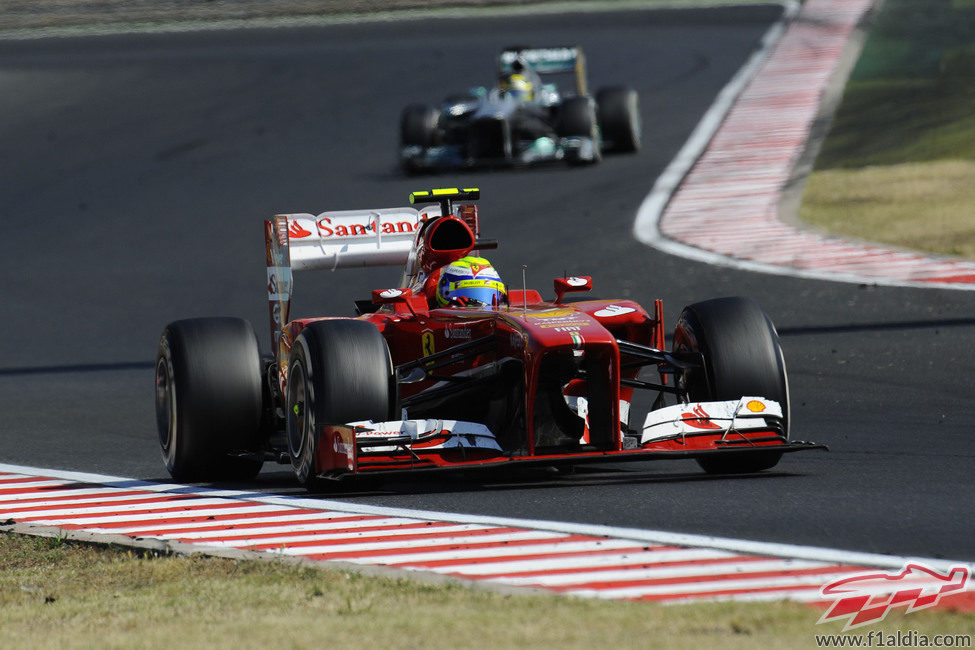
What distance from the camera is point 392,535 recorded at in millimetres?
7465

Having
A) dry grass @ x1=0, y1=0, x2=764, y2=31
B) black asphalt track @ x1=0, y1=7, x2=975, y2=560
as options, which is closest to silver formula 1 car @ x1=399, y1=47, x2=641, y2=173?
black asphalt track @ x1=0, y1=7, x2=975, y2=560

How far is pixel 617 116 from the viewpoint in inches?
1007

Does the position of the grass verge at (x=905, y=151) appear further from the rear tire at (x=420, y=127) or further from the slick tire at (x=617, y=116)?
the rear tire at (x=420, y=127)

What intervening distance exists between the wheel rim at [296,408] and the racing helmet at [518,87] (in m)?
16.4

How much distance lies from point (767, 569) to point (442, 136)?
1946 centimetres

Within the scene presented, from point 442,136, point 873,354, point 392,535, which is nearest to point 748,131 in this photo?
point 442,136

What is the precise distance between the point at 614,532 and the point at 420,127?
60.2 feet

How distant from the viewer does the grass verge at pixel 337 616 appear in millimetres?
5418

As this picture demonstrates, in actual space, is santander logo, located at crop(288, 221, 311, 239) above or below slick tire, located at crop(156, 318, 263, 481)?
above

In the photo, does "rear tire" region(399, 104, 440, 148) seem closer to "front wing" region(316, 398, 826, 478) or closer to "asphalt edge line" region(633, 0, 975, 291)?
"asphalt edge line" region(633, 0, 975, 291)

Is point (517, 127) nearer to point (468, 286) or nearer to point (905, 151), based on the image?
point (905, 151)

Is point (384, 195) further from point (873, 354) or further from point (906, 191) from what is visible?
point (873, 354)

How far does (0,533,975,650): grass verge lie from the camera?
5.42m

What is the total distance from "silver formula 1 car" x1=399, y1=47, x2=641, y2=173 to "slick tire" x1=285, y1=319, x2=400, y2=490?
15.8 metres
